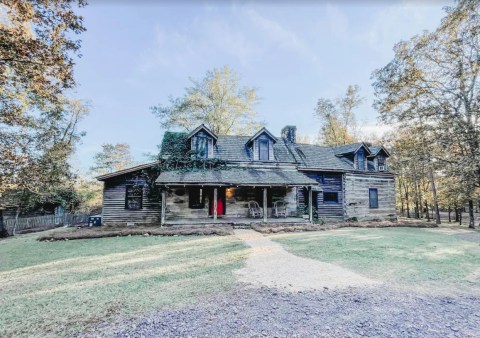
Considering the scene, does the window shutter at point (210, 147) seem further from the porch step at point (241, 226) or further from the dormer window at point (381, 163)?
the dormer window at point (381, 163)

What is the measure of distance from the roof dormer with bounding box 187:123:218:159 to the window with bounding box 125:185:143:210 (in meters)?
4.63

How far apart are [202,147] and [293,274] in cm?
1231

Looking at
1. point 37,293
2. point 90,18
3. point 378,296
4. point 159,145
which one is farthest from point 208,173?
point 378,296

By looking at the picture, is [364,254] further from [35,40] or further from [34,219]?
[34,219]

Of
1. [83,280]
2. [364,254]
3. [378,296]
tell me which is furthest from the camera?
[364,254]

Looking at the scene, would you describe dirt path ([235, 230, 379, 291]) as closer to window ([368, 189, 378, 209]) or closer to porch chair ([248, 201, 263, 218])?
porch chair ([248, 201, 263, 218])

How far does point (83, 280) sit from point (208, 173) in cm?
1009

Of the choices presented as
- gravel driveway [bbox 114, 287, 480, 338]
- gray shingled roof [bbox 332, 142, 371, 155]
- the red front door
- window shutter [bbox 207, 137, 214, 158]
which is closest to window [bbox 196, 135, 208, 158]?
window shutter [bbox 207, 137, 214, 158]

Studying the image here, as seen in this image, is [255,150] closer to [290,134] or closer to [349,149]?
[290,134]

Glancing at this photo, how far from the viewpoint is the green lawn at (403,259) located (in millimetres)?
5285

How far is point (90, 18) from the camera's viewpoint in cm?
695

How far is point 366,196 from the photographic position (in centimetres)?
1925

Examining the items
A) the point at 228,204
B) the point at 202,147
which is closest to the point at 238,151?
the point at 202,147

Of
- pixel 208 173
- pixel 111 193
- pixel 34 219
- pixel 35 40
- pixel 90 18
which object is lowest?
pixel 34 219
